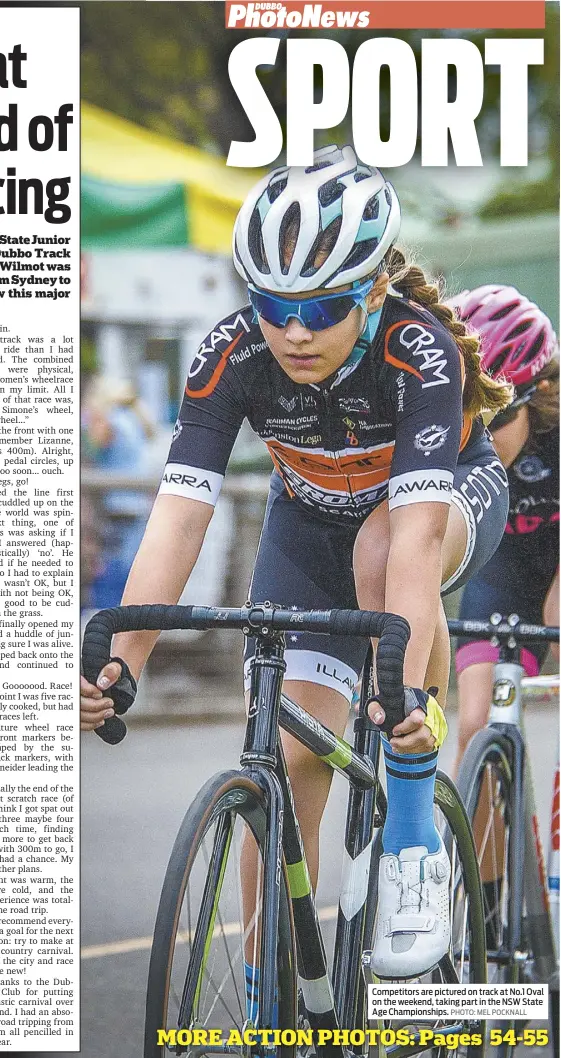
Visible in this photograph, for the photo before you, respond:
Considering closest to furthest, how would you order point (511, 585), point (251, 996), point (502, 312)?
point (251, 996)
point (502, 312)
point (511, 585)

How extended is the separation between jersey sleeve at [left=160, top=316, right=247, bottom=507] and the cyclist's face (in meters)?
0.12

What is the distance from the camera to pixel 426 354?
8.80 ft

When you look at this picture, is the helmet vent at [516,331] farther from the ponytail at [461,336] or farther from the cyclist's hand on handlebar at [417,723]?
the cyclist's hand on handlebar at [417,723]

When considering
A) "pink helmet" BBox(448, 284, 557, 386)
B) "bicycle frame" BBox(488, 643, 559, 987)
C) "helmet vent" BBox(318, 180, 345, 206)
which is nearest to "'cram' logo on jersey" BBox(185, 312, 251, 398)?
"helmet vent" BBox(318, 180, 345, 206)

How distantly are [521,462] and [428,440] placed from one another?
1.50ft

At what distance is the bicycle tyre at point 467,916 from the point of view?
9.20 feet

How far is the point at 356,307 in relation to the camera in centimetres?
266

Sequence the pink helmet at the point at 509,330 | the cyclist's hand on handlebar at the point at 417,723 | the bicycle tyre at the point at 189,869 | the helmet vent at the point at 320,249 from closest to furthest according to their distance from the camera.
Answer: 1. the bicycle tyre at the point at 189,869
2. the cyclist's hand on handlebar at the point at 417,723
3. the helmet vent at the point at 320,249
4. the pink helmet at the point at 509,330

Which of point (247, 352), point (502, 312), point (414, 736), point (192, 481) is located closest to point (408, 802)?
point (414, 736)

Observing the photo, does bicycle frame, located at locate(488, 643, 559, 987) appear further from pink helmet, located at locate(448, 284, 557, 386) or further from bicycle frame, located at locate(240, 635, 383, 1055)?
pink helmet, located at locate(448, 284, 557, 386)

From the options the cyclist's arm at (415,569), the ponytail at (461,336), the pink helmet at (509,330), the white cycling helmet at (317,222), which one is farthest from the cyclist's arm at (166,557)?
the pink helmet at (509,330)

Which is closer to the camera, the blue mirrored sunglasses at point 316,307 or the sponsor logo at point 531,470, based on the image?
the blue mirrored sunglasses at point 316,307

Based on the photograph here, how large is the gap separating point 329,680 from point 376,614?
2.03 feet

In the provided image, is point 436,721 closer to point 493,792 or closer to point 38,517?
point 493,792
